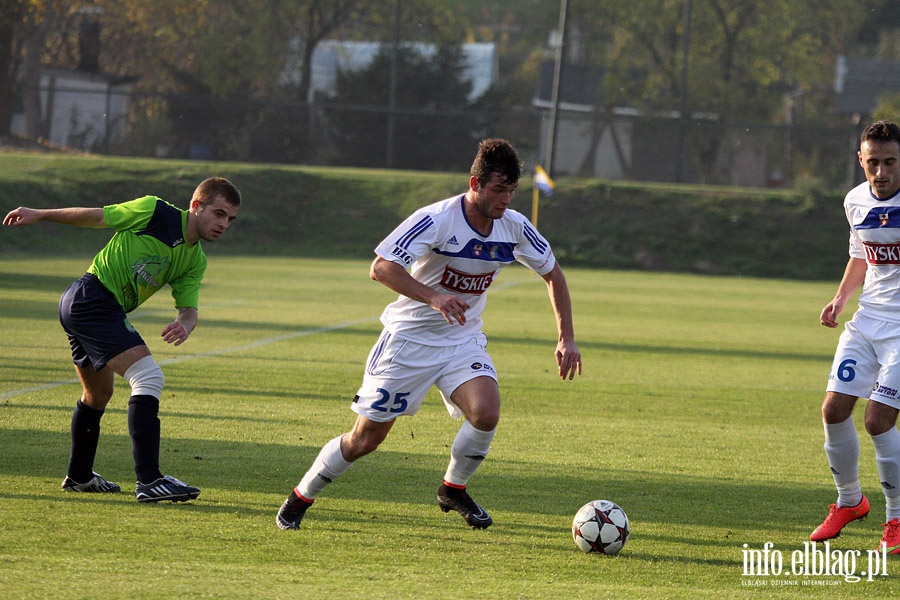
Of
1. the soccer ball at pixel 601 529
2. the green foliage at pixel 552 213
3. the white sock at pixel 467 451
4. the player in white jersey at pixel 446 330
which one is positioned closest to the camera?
the soccer ball at pixel 601 529

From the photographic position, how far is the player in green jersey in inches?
233

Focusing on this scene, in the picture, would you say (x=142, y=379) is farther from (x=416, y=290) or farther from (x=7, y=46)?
(x=7, y=46)

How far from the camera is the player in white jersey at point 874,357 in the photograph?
5.78m

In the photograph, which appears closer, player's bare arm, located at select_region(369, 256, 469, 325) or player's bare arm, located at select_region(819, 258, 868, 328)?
player's bare arm, located at select_region(369, 256, 469, 325)

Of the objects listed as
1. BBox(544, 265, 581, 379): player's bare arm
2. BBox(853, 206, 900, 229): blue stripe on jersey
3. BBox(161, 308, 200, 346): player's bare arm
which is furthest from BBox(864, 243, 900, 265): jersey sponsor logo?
BBox(161, 308, 200, 346): player's bare arm

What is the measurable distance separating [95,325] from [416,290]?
5.88ft

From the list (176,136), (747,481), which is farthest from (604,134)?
(747,481)

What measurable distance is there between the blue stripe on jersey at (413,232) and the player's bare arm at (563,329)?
2.33ft

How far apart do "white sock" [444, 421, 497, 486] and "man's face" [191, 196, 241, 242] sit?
165cm

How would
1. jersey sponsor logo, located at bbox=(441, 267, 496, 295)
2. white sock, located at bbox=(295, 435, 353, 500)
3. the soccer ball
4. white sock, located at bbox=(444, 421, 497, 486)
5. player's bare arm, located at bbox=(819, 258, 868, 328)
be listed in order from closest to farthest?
the soccer ball
white sock, located at bbox=(295, 435, 353, 500)
jersey sponsor logo, located at bbox=(441, 267, 496, 295)
white sock, located at bbox=(444, 421, 497, 486)
player's bare arm, located at bbox=(819, 258, 868, 328)

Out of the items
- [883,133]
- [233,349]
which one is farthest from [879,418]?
[233,349]

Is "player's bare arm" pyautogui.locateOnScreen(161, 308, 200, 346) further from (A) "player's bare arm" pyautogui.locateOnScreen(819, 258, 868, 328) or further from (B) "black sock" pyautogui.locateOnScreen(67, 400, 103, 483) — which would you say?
(A) "player's bare arm" pyautogui.locateOnScreen(819, 258, 868, 328)

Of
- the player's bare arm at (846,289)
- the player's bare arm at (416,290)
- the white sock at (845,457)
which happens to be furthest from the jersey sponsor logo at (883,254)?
the player's bare arm at (416,290)

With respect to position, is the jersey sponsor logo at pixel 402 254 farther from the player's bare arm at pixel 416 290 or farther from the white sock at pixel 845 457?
the white sock at pixel 845 457
